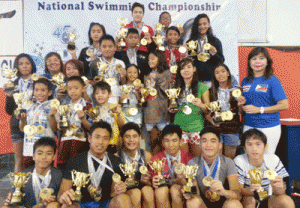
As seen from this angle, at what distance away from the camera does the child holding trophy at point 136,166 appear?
119 inches

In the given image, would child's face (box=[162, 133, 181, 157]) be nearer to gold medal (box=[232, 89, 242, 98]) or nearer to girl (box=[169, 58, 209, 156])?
girl (box=[169, 58, 209, 156])

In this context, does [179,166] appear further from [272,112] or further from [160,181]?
[272,112]

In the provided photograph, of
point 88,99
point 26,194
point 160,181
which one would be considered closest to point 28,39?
point 88,99

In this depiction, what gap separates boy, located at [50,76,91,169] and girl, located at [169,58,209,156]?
1210 mm

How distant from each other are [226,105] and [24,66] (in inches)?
110

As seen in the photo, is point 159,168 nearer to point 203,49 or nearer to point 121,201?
point 121,201

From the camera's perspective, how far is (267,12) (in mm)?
5801

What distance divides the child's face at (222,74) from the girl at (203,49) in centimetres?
70

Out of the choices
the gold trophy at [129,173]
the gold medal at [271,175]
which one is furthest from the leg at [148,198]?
the gold medal at [271,175]

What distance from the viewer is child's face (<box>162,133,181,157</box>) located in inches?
130

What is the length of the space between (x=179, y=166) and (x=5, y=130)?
3.82 metres

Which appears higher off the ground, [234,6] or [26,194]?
[234,6]

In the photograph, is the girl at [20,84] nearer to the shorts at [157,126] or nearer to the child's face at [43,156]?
the child's face at [43,156]

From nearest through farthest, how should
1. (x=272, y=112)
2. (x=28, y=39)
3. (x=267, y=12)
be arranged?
(x=272, y=112), (x=28, y=39), (x=267, y=12)
